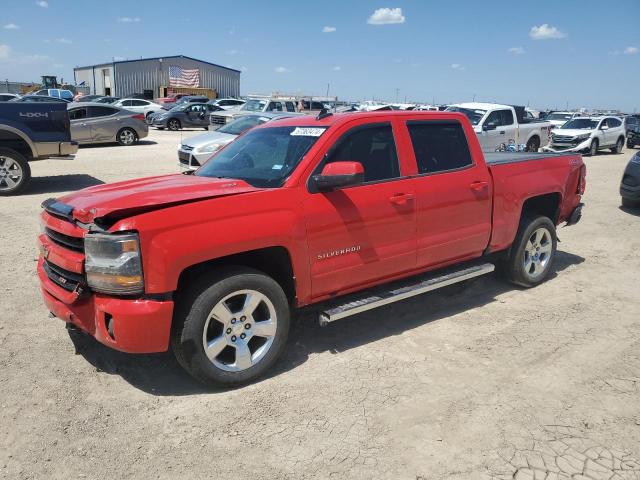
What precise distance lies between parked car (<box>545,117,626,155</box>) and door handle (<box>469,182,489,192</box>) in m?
17.4

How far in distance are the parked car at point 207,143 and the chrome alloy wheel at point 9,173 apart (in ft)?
10.6

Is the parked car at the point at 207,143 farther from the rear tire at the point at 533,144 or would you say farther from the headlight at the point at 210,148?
the rear tire at the point at 533,144

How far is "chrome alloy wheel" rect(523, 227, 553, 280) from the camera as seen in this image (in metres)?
5.52

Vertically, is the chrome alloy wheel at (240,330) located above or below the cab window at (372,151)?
below

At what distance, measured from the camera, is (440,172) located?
448cm

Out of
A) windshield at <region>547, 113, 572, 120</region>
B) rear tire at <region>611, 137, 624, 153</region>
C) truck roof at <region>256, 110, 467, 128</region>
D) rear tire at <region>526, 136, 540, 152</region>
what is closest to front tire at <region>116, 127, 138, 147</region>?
rear tire at <region>526, 136, 540, 152</region>

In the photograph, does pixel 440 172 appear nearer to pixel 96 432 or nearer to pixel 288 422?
pixel 288 422

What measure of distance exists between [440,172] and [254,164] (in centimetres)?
162

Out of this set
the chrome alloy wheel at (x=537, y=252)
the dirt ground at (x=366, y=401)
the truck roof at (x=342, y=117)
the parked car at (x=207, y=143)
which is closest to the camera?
the dirt ground at (x=366, y=401)

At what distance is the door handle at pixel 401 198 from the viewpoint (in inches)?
160

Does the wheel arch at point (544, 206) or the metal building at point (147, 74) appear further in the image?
the metal building at point (147, 74)

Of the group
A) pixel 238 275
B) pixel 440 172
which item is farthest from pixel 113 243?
pixel 440 172

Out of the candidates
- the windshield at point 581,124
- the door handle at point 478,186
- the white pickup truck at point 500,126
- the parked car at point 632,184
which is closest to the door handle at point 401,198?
the door handle at point 478,186

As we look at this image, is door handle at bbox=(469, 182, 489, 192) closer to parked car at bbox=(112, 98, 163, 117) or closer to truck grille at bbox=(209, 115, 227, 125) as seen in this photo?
truck grille at bbox=(209, 115, 227, 125)
